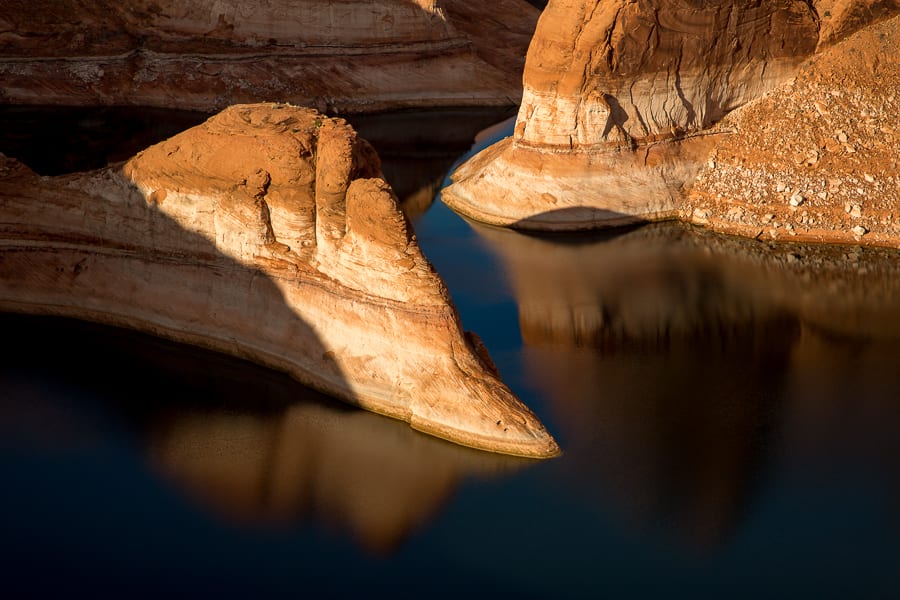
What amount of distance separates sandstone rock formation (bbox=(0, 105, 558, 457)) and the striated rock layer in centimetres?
996

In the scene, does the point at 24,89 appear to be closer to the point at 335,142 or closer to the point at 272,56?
the point at 272,56

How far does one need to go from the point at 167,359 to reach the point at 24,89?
27.3 meters

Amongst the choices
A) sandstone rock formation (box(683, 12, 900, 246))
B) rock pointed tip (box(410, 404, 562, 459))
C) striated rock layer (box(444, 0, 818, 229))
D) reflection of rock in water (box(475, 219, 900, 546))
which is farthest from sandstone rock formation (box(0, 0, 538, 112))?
rock pointed tip (box(410, 404, 562, 459))

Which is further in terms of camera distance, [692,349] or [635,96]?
[635,96]

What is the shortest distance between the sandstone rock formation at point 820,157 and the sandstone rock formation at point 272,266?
12146 millimetres

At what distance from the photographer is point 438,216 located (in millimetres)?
32625

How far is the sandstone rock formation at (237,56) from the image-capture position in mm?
45781

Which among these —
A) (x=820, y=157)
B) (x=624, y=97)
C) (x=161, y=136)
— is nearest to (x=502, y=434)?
(x=624, y=97)

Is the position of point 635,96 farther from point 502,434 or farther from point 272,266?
point 502,434

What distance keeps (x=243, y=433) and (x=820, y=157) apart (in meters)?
18.1

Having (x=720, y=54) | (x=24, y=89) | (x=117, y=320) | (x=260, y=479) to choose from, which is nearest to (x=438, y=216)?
(x=720, y=54)

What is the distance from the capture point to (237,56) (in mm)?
46594

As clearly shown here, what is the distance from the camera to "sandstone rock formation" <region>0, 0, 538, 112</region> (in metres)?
45.8

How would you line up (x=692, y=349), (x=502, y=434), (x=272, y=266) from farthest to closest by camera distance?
(x=692, y=349)
(x=272, y=266)
(x=502, y=434)
